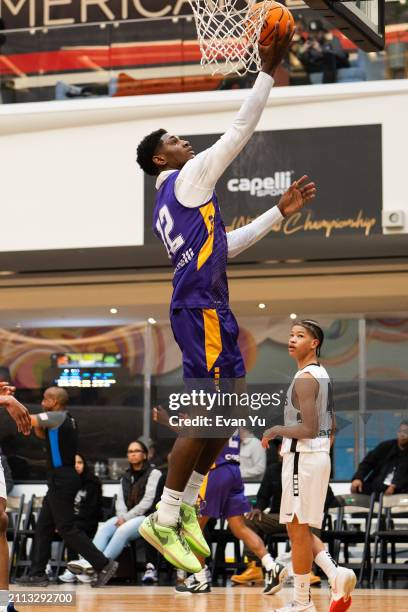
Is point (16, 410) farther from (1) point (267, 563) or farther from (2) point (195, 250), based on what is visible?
(1) point (267, 563)

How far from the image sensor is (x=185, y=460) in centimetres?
538

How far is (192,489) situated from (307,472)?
7.12ft

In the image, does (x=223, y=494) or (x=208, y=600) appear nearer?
(x=208, y=600)

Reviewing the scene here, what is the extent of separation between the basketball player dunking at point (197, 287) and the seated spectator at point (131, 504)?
23.2 feet

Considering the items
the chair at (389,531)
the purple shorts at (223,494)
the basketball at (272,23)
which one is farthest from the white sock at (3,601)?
the chair at (389,531)

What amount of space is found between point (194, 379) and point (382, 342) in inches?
428

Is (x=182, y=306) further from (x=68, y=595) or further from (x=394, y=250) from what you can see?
(x=394, y=250)

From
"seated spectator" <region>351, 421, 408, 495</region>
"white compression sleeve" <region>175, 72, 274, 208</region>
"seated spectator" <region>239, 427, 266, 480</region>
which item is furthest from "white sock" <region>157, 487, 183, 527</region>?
"seated spectator" <region>239, 427, 266, 480</region>

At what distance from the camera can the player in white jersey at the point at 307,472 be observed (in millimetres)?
7359

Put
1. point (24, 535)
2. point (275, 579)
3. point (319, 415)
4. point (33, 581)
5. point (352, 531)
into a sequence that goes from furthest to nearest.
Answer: point (24, 535) < point (352, 531) < point (33, 581) < point (275, 579) < point (319, 415)

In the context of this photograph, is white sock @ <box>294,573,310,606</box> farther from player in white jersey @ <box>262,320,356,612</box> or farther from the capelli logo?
the capelli logo

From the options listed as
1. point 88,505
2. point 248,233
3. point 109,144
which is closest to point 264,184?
point 109,144

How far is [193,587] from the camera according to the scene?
10586mm

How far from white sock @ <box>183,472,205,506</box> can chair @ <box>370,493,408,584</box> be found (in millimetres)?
6698
